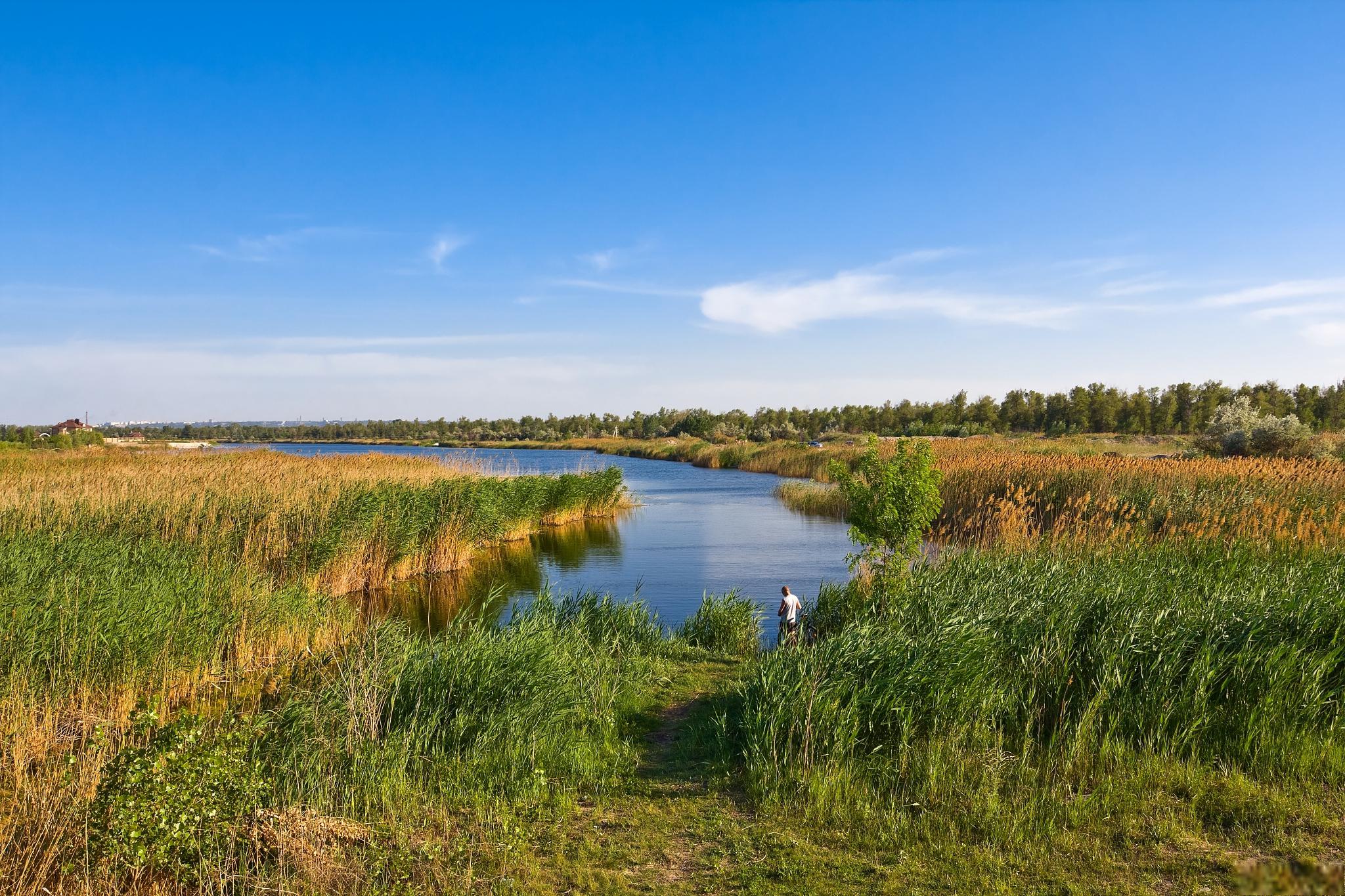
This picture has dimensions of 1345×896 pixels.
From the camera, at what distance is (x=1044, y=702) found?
7793 millimetres

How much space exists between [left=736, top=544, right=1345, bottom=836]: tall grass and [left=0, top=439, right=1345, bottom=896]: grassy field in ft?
0.12

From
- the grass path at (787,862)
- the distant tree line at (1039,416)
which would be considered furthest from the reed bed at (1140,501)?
the distant tree line at (1039,416)

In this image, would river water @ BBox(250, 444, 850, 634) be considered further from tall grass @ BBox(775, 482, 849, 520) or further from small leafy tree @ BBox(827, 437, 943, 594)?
small leafy tree @ BBox(827, 437, 943, 594)

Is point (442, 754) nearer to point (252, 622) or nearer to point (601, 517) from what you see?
point (252, 622)

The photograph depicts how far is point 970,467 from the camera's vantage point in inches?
1003

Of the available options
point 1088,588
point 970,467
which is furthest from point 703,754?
point 970,467

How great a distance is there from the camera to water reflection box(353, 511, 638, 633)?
15.7 meters

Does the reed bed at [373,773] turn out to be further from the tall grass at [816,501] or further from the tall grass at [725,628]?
the tall grass at [816,501]

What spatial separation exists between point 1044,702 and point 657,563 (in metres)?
14.4

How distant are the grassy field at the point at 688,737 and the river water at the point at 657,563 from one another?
2.90 m

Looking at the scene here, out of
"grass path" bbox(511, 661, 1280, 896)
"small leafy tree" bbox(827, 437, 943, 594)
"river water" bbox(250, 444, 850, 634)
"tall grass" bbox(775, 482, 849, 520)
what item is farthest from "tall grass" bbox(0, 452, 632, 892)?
"tall grass" bbox(775, 482, 849, 520)

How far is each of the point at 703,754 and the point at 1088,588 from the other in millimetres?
5377

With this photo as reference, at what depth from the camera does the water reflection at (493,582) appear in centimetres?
1566

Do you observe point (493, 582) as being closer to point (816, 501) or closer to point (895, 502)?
point (895, 502)
